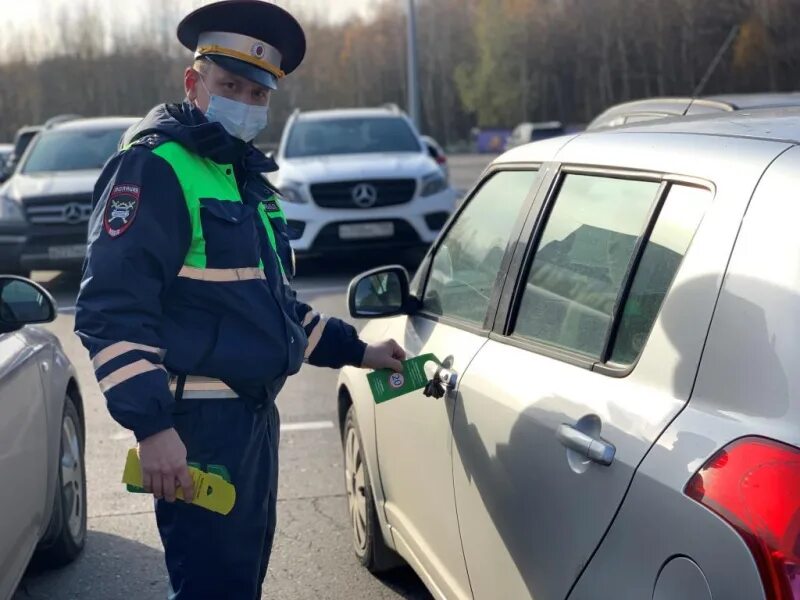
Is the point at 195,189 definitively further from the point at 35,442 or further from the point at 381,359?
the point at 35,442

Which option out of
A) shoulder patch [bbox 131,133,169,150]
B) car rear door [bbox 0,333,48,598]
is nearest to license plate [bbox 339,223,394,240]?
car rear door [bbox 0,333,48,598]

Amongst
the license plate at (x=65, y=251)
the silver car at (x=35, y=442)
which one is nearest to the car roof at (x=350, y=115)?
the license plate at (x=65, y=251)

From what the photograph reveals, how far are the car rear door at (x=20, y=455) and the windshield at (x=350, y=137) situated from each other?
379 inches

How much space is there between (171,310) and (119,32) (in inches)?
2126

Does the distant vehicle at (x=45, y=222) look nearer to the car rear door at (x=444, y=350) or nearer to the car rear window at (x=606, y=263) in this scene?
the car rear door at (x=444, y=350)

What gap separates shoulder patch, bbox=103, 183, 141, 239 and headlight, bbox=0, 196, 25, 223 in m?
9.89

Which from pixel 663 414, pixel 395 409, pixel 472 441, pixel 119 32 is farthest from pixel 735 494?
pixel 119 32

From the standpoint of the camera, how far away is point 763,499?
1.83 metres

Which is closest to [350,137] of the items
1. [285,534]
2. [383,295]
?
[285,534]

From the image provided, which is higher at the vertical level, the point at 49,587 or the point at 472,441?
the point at 472,441

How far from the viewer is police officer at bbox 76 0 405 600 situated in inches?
99.0

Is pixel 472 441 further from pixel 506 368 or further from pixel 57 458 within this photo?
pixel 57 458

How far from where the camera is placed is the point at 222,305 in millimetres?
2699

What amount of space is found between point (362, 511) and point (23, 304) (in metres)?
1.48
